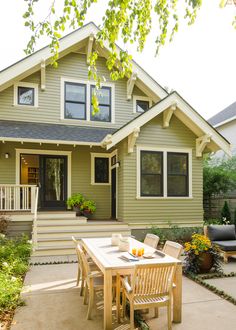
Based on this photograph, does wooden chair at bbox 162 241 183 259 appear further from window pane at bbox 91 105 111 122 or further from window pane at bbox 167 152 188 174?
window pane at bbox 91 105 111 122

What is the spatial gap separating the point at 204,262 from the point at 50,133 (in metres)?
6.65

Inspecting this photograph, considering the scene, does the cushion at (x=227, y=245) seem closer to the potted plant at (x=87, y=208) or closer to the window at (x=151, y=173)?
the window at (x=151, y=173)

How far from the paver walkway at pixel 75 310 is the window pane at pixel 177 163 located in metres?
4.87

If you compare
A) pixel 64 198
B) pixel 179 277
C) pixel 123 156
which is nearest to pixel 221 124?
pixel 123 156

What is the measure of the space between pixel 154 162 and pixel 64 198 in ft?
12.4

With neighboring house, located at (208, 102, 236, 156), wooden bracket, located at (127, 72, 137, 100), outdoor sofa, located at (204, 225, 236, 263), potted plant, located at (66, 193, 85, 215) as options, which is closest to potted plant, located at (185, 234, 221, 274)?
outdoor sofa, located at (204, 225, 236, 263)

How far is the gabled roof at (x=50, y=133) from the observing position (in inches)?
369

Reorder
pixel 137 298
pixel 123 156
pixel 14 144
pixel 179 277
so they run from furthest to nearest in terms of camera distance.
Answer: pixel 14 144 → pixel 123 156 → pixel 179 277 → pixel 137 298

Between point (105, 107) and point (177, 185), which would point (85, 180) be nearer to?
point (105, 107)

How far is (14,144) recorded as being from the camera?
34.3 feet

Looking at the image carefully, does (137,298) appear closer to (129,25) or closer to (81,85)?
(129,25)

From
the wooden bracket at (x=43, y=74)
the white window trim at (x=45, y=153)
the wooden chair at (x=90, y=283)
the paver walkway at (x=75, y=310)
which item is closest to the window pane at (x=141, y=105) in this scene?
the white window trim at (x=45, y=153)

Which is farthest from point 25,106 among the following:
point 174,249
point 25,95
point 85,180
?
point 174,249

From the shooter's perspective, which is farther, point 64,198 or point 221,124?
point 221,124
